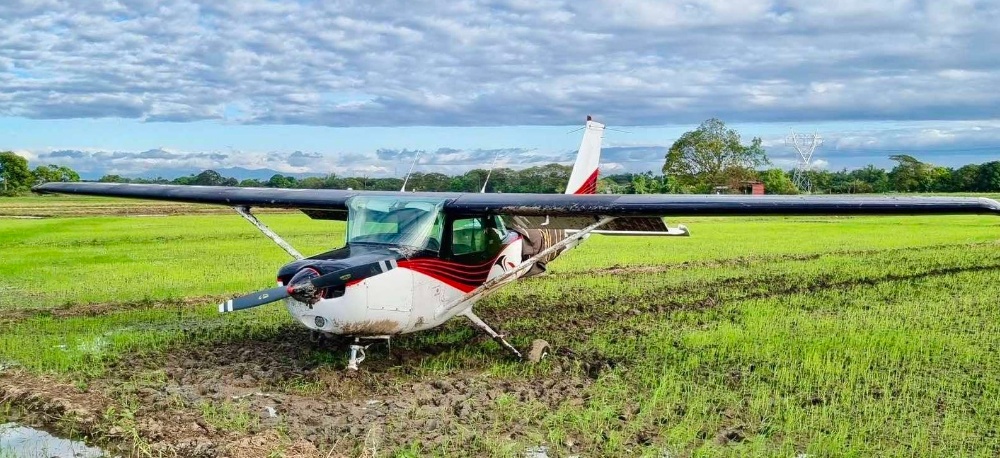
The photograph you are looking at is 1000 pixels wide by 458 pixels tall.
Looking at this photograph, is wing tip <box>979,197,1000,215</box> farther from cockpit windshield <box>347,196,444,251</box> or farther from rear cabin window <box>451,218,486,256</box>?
cockpit windshield <box>347,196,444,251</box>

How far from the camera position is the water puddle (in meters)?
6.77

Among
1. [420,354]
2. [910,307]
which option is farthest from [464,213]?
[910,307]

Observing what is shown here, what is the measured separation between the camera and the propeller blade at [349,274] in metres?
8.09

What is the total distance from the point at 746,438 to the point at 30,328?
33.2 ft

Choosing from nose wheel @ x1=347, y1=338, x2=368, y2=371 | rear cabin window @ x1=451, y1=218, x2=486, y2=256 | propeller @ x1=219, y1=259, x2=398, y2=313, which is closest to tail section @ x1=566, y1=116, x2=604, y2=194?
rear cabin window @ x1=451, y1=218, x2=486, y2=256

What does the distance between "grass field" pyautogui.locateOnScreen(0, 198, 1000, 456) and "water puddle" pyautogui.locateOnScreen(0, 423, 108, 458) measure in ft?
0.65

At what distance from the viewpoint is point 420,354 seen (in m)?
10.3

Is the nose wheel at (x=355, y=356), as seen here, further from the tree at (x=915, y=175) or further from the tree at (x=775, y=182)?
the tree at (x=915, y=175)

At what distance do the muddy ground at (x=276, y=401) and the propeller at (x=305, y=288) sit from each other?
3.15ft

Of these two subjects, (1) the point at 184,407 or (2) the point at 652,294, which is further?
(2) the point at 652,294

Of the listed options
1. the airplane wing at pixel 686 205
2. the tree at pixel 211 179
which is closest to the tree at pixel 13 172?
the tree at pixel 211 179

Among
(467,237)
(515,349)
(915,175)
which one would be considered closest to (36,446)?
Answer: (467,237)

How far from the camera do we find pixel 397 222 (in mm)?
9406

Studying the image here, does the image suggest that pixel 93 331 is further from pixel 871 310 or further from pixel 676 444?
pixel 871 310
